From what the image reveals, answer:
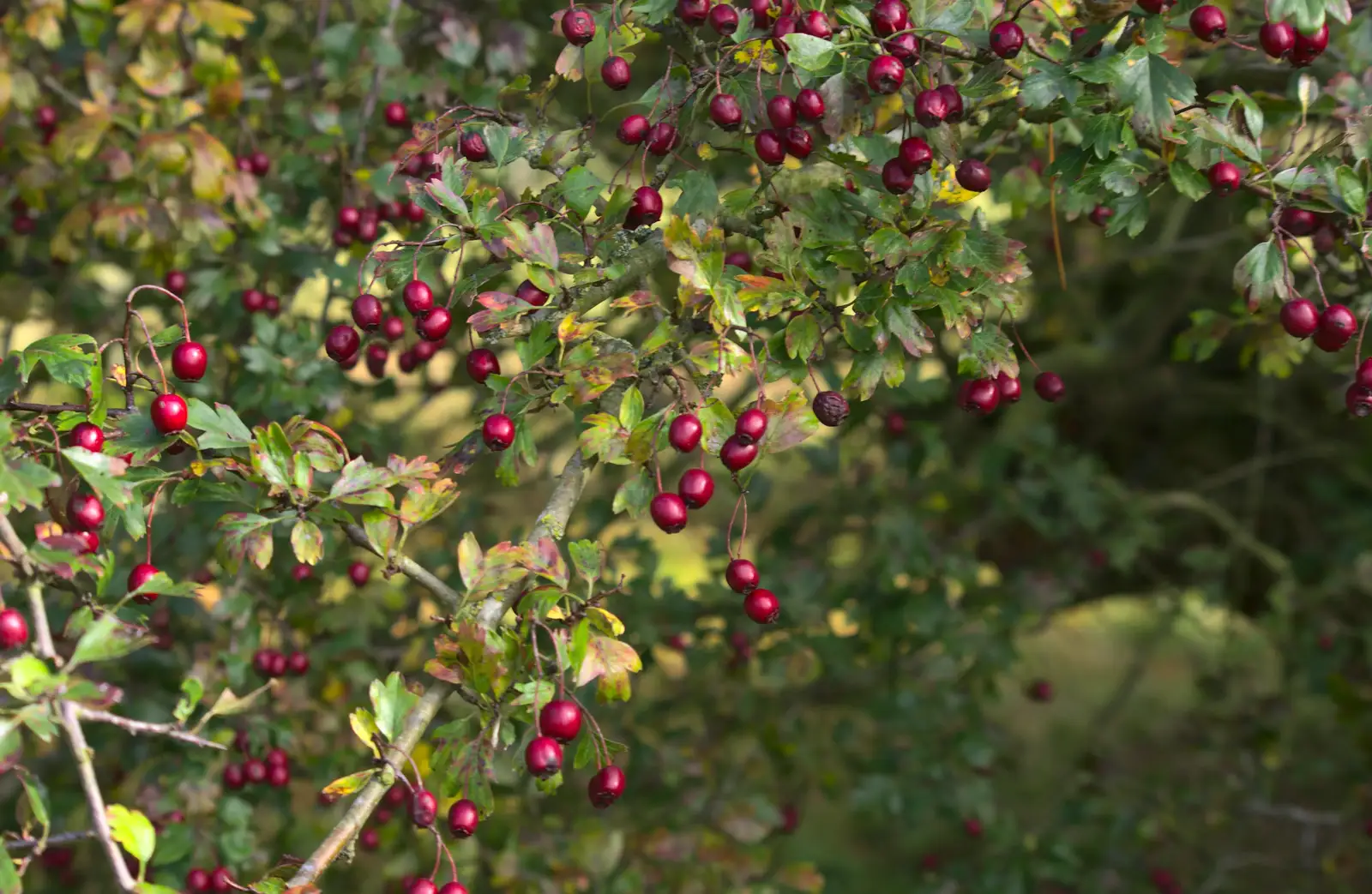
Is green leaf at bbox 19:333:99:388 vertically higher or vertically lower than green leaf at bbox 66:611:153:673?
higher

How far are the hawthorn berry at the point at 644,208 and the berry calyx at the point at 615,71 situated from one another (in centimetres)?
20

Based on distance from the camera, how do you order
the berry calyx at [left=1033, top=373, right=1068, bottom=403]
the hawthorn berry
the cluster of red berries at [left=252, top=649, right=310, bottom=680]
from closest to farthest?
the hawthorn berry
the berry calyx at [left=1033, top=373, right=1068, bottom=403]
the cluster of red berries at [left=252, top=649, right=310, bottom=680]

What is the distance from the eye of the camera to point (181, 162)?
2645 millimetres

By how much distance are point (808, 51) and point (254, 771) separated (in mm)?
1947

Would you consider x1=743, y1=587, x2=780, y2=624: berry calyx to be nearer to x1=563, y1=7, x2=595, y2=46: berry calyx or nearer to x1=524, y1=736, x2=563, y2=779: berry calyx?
x1=524, y1=736, x2=563, y2=779: berry calyx

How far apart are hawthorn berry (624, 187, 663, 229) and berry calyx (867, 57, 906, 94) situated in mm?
326

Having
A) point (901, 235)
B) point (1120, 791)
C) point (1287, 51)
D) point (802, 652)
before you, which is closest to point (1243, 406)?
point (1120, 791)

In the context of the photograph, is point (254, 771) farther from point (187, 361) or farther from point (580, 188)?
point (580, 188)

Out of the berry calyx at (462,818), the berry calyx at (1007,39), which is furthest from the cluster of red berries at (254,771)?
the berry calyx at (1007,39)

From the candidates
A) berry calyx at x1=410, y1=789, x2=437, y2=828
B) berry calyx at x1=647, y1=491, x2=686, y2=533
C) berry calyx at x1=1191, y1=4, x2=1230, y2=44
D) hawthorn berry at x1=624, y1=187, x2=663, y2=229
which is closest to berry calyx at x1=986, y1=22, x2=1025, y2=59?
berry calyx at x1=1191, y1=4, x2=1230, y2=44

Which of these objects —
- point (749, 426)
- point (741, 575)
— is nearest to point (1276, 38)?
point (749, 426)

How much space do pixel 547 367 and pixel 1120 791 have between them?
3164 millimetres

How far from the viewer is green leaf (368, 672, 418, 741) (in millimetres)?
1562

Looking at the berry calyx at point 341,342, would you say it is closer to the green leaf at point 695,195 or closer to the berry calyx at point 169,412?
the berry calyx at point 169,412
